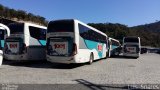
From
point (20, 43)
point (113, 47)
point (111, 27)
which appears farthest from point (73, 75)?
point (111, 27)

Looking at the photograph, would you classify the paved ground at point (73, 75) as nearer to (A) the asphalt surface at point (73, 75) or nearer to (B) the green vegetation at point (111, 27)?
(A) the asphalt surface at point (73, 75)

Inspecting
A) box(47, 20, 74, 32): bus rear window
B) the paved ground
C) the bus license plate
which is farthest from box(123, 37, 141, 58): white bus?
the bus license plate

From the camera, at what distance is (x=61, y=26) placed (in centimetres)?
1839

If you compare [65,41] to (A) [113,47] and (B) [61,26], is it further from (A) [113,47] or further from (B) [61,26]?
(A) [113,47]

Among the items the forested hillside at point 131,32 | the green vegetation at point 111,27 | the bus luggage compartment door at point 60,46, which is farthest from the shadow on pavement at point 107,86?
the forested hillside at point 131,32

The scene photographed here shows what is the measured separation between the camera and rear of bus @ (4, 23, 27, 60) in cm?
1923

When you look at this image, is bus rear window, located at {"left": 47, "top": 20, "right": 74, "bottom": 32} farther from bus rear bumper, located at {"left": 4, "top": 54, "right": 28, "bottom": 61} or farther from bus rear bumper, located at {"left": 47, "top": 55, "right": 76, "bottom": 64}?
bus rear bumper, located at {"left": 4, "top": 54, "right": 28, "bottom": 61}

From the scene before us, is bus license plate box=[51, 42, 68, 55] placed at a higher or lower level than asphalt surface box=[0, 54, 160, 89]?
higher

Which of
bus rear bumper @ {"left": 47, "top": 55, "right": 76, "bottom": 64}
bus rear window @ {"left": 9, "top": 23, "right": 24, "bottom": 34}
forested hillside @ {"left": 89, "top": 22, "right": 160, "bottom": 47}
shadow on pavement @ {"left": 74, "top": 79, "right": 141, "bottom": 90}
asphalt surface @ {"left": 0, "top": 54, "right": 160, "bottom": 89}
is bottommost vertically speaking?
shadow on pavement @ {"left": 74, "top": 79, "right": 141, "bottom": 90}

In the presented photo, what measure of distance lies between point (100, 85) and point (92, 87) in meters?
0.57

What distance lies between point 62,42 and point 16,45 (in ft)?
11.1

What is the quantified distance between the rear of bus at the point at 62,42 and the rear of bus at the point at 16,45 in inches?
77.9

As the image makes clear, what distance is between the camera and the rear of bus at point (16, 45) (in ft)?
63.1

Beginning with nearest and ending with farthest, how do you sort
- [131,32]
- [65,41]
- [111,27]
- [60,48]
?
[65,41] → [60,48] → [111,27] → [131,32]
